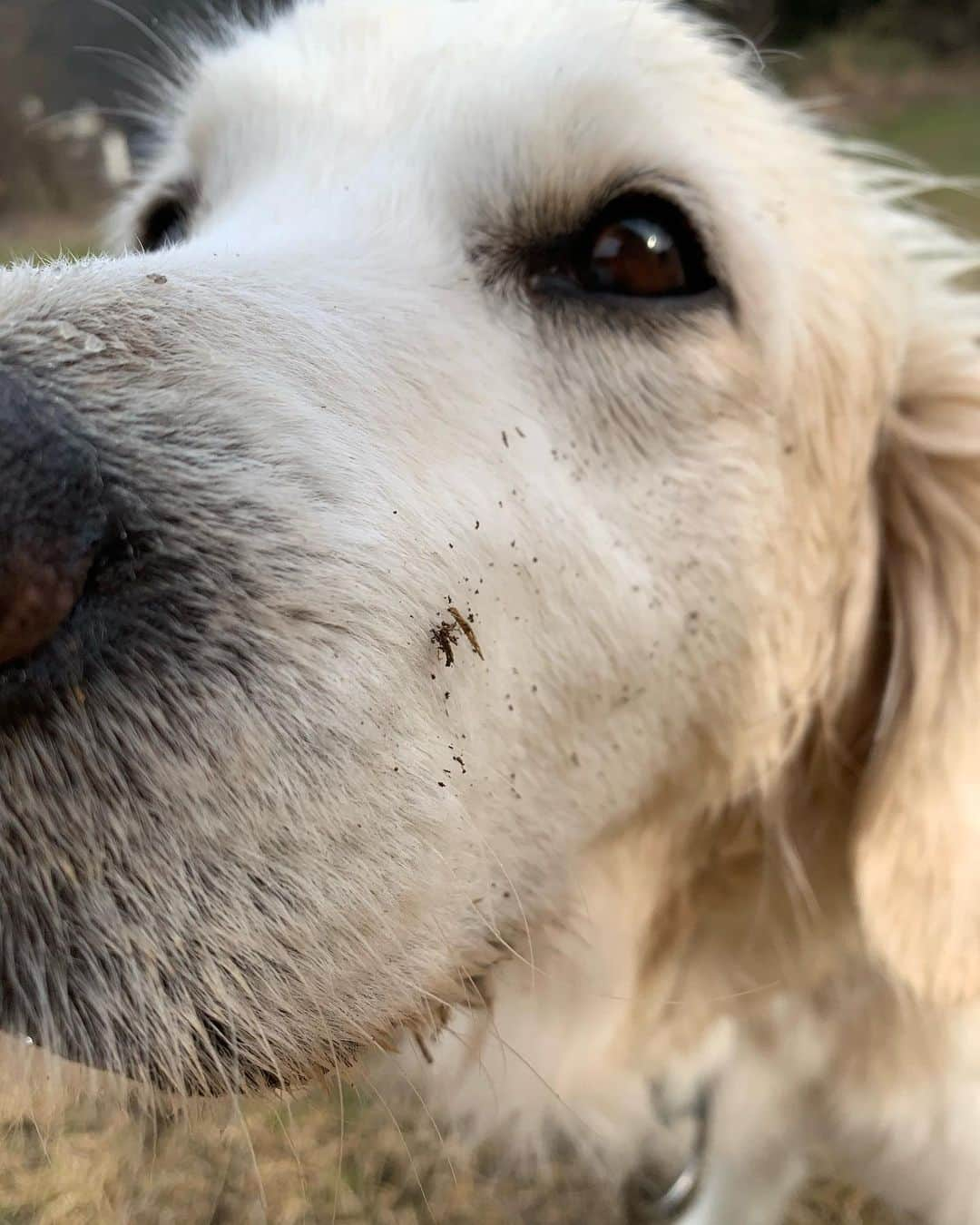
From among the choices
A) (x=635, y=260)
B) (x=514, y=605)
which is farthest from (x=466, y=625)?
(x=635, y=260)

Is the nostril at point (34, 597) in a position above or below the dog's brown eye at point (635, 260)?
below

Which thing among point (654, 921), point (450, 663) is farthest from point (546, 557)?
point (654, 921)

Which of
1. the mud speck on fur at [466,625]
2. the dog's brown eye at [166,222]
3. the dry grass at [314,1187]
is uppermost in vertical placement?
the dog's brown eye at [166,222]

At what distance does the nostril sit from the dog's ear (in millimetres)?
1400

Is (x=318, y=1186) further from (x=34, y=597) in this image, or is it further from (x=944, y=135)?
(x=944, y=135)

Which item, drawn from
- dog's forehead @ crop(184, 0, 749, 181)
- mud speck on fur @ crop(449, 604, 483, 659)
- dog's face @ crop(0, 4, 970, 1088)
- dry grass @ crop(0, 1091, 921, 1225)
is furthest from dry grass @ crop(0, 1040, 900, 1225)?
dog's forehead @ crop(184, 0, 749, 181)

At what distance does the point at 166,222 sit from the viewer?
7.06ft

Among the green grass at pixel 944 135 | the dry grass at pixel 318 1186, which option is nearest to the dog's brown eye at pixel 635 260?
the dry grass at pixel 318 1186

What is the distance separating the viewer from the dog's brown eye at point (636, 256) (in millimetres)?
1572

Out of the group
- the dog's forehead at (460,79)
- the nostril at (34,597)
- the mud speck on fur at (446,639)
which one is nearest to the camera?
the nostril at (34,597)

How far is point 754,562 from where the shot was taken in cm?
165

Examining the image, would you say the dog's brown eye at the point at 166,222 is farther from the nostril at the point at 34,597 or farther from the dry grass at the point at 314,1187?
the dry grass at the point at 314,1187

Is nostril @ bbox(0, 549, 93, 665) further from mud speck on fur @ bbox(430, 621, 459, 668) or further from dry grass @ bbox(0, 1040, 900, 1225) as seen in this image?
dry grass @ bbox(0, 1040, 900, 1225)

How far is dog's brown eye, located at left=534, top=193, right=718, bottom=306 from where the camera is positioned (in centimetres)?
157
